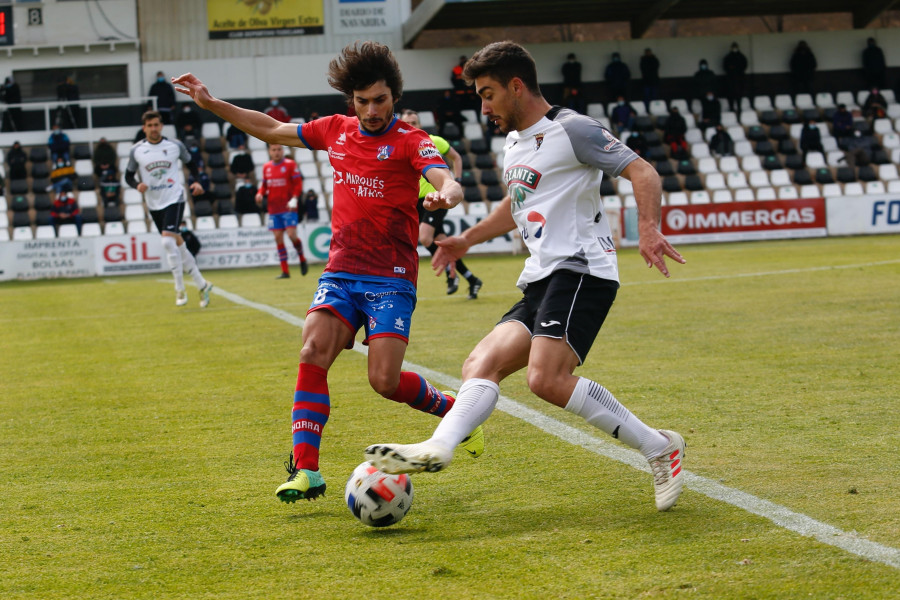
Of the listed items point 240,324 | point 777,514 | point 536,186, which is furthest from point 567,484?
point 240,324

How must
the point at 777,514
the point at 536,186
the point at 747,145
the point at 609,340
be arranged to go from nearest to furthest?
1. the point at 777,514
2. the point at 536,186
3. the point at 609,340
4. the point at 747,145

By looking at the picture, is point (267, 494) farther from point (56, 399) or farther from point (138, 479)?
point (56, 399)

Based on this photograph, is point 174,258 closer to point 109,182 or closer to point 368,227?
point 368,227

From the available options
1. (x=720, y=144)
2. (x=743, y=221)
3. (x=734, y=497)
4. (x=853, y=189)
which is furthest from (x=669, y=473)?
(x=720, y=144)

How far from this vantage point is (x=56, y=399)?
25.4 ft

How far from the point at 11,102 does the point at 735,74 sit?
20.3 m

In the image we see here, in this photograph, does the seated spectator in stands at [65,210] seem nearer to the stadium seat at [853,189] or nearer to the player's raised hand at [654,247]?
the stadium seat at [853,189]

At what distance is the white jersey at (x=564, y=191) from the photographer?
14.5 ft

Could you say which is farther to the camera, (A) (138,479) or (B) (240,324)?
(B) (240,324)

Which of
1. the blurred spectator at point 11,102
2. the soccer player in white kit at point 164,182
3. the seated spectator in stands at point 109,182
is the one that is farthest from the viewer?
the blurred spectator at point 11,102

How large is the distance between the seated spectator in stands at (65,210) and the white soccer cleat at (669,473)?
23175 mm

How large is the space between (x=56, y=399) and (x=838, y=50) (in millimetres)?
30780

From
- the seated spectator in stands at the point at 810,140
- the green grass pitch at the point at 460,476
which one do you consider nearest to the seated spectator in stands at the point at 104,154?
the green grass pitch at the point at 460,476

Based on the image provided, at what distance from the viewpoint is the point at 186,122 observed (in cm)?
2777
